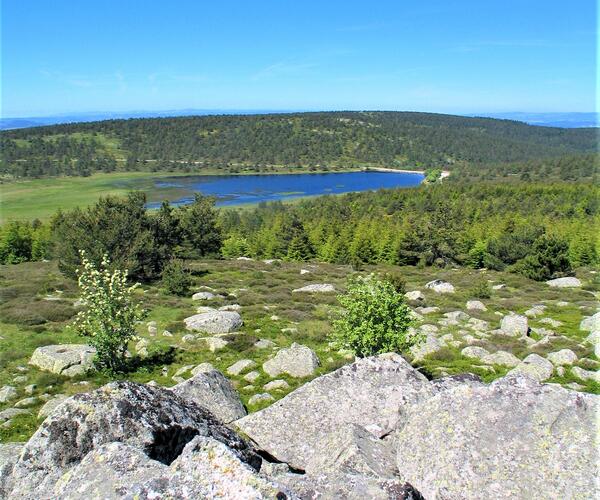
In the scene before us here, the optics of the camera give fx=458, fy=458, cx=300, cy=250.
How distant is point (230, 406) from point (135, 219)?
35.0m

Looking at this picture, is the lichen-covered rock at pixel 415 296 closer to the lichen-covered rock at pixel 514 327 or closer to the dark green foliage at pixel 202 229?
the lichen-covered rock at pixel 514 327

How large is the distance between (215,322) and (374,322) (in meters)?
13.5

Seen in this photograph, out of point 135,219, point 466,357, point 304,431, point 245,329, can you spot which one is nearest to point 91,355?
point 245,329

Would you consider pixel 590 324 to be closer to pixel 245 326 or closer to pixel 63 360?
pixel 245 326

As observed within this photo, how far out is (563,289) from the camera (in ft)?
159

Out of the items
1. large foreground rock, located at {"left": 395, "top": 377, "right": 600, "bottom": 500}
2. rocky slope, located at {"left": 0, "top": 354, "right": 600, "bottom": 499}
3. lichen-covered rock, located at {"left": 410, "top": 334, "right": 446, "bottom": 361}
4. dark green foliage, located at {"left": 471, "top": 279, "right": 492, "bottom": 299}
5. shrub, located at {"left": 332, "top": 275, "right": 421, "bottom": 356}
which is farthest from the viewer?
dark green foliage, located at {"left": 471, "top": 279, "right": 492, "bottom": 299}

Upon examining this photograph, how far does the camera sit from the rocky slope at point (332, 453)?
20.2 ft

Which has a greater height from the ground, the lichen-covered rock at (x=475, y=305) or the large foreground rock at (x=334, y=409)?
the large foreground rock at (x=334, y=409)

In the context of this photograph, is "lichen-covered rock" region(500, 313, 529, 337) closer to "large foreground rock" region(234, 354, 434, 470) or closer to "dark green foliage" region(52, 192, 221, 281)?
"large foreground rock" region(234, 354, 434, 470)

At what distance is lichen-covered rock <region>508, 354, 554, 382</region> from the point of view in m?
20.9

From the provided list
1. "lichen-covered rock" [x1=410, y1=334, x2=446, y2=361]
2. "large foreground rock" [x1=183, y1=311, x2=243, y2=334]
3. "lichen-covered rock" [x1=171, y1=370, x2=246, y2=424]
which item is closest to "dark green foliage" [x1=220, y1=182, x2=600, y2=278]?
"lichen-covered rock" [x1=410, y1=334, x2=446, y2=361]

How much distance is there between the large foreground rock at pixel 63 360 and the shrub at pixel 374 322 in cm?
1227

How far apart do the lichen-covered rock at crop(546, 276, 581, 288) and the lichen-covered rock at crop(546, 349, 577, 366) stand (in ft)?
98.5

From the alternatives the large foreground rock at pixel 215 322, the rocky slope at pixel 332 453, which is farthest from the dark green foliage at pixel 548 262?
the rocky slope at pixel 332 453
